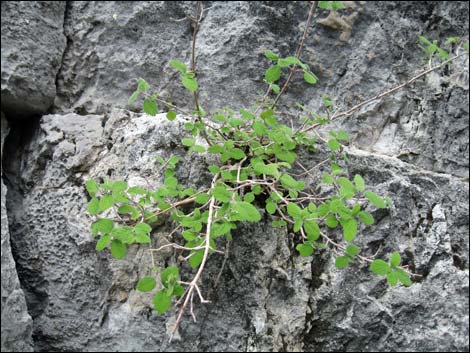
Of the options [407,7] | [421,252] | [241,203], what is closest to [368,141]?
[421,252]

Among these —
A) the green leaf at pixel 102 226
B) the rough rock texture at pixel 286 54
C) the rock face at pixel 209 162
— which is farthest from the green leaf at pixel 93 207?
the rough rock texture at pixel 286 54

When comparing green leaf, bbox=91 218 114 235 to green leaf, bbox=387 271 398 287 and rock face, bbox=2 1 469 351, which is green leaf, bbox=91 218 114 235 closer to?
rock face, bbox=2 1 469 351

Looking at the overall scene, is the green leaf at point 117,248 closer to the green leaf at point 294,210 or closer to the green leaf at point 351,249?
the green leaf at point 294,210

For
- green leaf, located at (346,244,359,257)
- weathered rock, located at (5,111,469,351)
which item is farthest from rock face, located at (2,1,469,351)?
green leaf, located at (346,244,359,257)

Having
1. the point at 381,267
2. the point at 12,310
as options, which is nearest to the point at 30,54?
the point at 12,310

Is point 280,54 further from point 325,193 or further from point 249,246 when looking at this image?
point 249,246

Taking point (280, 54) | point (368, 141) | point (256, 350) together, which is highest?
point (280, 54)

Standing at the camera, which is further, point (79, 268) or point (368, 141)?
point (368, 141)
